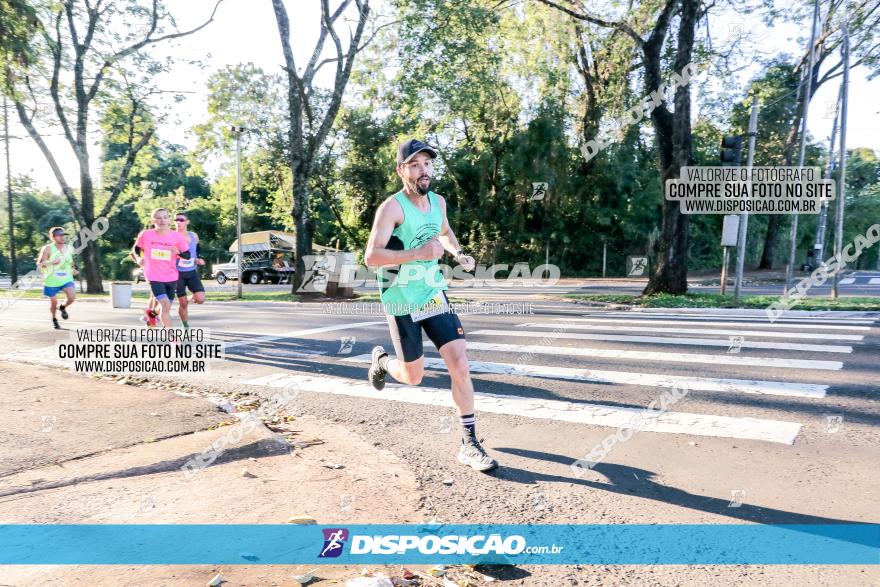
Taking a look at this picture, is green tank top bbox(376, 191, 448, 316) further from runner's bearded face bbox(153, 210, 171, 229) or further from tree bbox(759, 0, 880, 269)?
tree bbox(759, 0, 880, 269)

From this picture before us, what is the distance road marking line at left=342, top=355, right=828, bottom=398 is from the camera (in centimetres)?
525

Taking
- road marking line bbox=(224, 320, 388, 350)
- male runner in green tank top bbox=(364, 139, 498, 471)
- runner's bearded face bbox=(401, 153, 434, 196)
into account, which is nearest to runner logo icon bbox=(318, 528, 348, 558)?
male runner in green tank top bbox=(364, 139, 498, 471)

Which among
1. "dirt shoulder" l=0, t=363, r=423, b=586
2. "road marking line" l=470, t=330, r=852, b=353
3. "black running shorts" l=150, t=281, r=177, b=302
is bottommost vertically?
"dirt shoulder" l=0, t=363, r=423, b=586

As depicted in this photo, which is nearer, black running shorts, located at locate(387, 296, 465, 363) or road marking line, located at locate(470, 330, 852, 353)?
black running shorts, located at locate(387, 296, 465, 363)

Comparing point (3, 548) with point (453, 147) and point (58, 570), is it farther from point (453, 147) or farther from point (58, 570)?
point (453, 147)

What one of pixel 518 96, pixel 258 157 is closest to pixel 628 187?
pixel 518 96

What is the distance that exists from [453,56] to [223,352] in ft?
45.7

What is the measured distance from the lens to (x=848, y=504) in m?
2.98

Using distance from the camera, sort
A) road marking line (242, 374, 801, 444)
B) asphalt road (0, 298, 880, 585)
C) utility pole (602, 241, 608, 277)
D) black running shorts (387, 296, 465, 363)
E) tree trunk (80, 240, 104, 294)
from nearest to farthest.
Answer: asphalt road (0, 298, 880, 585), black running shorts (387, 296, 465, 363), road marking line (242, 374, 801, 444), tree trunk (80, 240, 104, 294), utility pole (602, 241, 608, 277)

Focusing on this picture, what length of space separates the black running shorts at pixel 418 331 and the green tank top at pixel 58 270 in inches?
411

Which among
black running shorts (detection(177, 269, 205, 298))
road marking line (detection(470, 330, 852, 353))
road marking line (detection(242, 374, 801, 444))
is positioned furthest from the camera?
black running shorts (detection(177, 269, 205, 298))

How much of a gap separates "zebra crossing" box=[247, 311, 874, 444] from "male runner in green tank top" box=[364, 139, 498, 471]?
122cm

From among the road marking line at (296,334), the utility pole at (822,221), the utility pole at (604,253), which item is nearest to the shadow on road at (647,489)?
the road marking line at (296,334)

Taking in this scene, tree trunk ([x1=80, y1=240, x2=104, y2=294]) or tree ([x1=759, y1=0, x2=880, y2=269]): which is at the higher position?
tree ([x1=759, y1=0, x2=880, y2=269])
